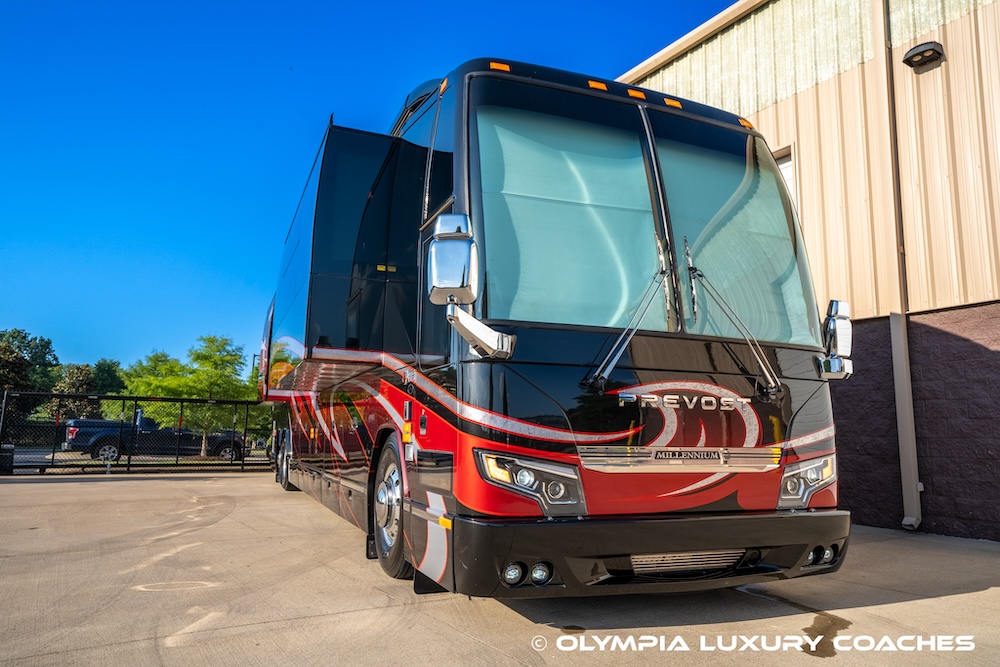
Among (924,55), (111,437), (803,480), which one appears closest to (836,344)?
(803,480)

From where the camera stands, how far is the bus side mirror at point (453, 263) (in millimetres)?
3225

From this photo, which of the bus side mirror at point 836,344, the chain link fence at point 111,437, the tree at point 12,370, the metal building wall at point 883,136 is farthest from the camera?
the tree at point 12,370

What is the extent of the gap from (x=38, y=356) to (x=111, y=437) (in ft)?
326

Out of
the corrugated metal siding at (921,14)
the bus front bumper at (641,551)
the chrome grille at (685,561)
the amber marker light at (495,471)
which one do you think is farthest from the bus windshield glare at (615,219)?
the corrugated metal siding at (921,14)

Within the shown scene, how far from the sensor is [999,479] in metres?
6.59

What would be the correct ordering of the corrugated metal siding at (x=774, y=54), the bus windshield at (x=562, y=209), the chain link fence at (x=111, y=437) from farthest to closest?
1. the chain link fence at (x=111, y=437)
2. the corrugated metal siding at (x=774, y=54)
3. the bus windshield at (x=562, y=209)

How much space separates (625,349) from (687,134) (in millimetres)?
1636

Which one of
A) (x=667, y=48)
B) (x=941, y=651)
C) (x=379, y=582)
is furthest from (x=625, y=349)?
(x=667, y=48)

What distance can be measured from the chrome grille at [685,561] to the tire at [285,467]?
7595 mm

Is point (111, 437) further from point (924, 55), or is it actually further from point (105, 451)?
point (924, 55)

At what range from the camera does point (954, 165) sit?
→ 7.22m

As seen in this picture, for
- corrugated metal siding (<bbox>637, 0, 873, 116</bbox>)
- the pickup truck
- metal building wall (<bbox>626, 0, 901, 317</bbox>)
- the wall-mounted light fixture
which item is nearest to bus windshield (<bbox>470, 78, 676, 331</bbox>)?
metal building wall (<bbox>626, 0, 901, 317</bbox>)

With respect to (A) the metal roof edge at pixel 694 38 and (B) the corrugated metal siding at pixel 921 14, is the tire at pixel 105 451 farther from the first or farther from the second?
(B) the corrugated metal siding at pixel 921 14

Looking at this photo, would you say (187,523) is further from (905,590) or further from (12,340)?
(12,340)
